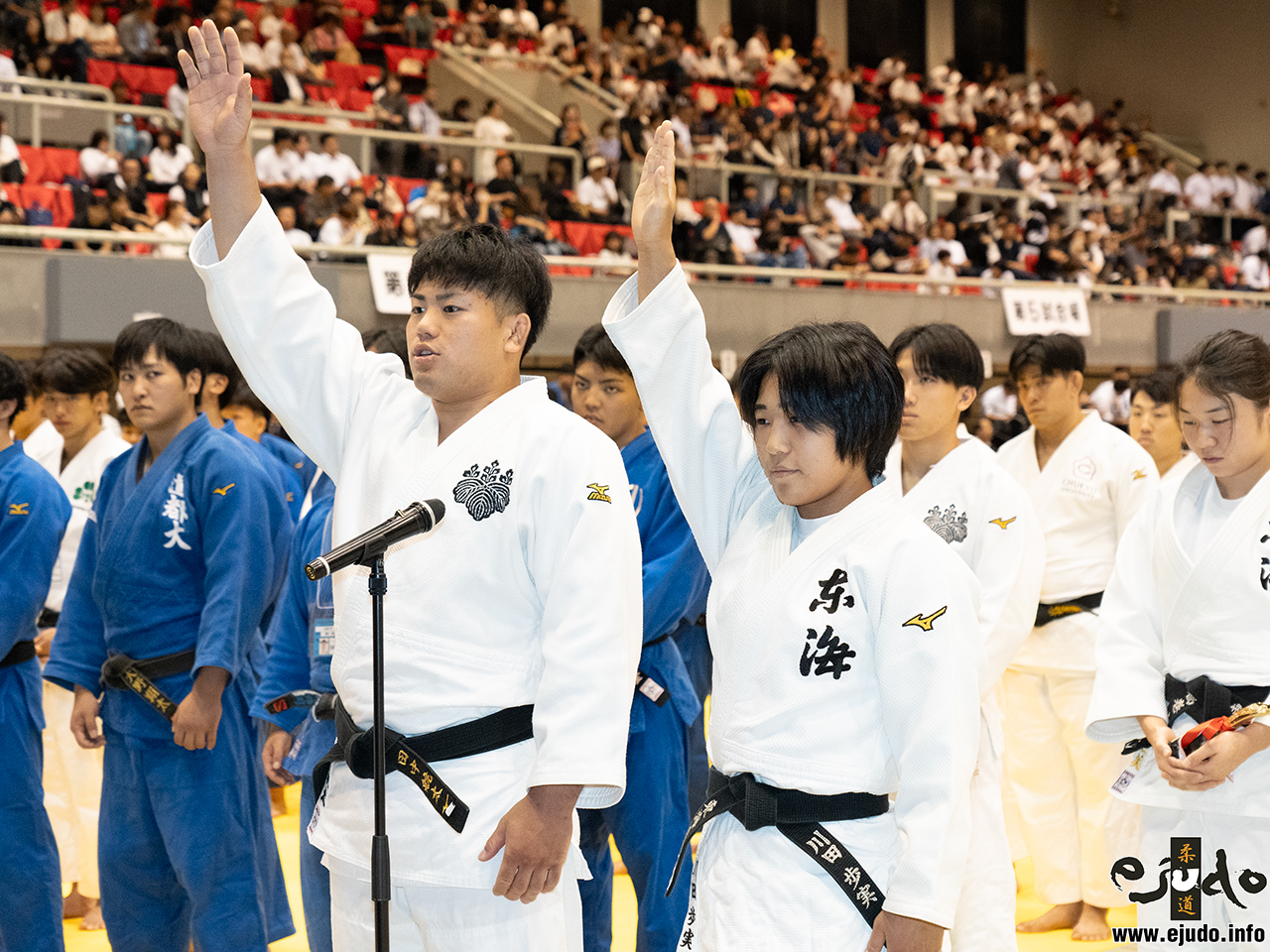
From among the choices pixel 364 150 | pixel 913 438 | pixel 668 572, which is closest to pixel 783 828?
pixel 668 572

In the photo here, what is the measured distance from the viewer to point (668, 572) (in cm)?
334

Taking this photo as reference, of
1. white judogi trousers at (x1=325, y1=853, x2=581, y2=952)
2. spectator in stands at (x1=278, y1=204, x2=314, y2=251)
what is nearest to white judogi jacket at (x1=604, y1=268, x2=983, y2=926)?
white judogi trousers at (x1=325, y1=853, x2=581, y2=952)

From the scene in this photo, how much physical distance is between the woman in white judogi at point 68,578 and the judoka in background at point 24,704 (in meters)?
0.87

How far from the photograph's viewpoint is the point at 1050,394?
4.61 m

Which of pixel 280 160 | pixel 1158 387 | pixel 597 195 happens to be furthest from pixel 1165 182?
pixel 1158 387

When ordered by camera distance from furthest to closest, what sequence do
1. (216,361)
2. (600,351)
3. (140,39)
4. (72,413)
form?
(140,39) < (72,413) < (216,361) < (600,351)

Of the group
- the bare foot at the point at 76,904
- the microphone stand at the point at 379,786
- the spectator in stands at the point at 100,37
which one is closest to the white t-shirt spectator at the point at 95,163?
the spectator in stands at the point at 100,37

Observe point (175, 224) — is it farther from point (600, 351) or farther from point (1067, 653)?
point (1067, 653)

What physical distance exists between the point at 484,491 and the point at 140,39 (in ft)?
36.6

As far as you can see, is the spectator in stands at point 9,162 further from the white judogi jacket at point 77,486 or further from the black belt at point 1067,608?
the black belt at point 1067,608

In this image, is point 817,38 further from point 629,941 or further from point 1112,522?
point 629,941

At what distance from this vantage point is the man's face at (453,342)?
2215 millimetres

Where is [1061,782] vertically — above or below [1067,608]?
below

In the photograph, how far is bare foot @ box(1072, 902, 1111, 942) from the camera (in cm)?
424
